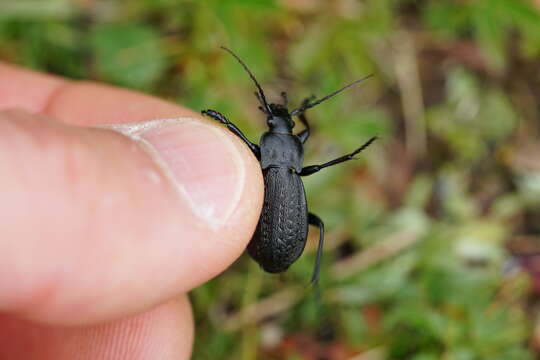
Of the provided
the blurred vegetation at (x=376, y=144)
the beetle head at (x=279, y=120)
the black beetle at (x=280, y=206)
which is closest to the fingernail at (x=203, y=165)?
the black beetle at (x=280, y=206)

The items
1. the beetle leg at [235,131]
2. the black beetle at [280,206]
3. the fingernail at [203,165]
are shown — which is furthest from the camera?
the beetle leg at [235,131]

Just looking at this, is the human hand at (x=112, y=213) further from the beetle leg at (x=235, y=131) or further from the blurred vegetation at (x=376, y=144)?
the blurred vegetation at (x=376, y=144)

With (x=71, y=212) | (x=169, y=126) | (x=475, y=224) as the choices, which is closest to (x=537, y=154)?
(x=475, y=224)

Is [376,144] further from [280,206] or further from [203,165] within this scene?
[203,165]

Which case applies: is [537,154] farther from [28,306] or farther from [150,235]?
[28,306]

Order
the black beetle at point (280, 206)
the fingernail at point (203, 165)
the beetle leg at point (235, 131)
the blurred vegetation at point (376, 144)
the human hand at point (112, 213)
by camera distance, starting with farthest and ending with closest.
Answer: the blurred vegetation at point (376, 144) < the beetle leg at point (235, 131) < the black beetle at point (280, 206) < the fingernail at point (203, 165) < the human hand at point (112, 213)

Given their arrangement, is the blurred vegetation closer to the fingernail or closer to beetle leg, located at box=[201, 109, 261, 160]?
beetle leg, located at box=[201, 109, 261, 160]

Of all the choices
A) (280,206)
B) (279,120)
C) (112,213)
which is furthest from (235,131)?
(112,213)

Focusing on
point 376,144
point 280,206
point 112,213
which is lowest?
point 376,144
